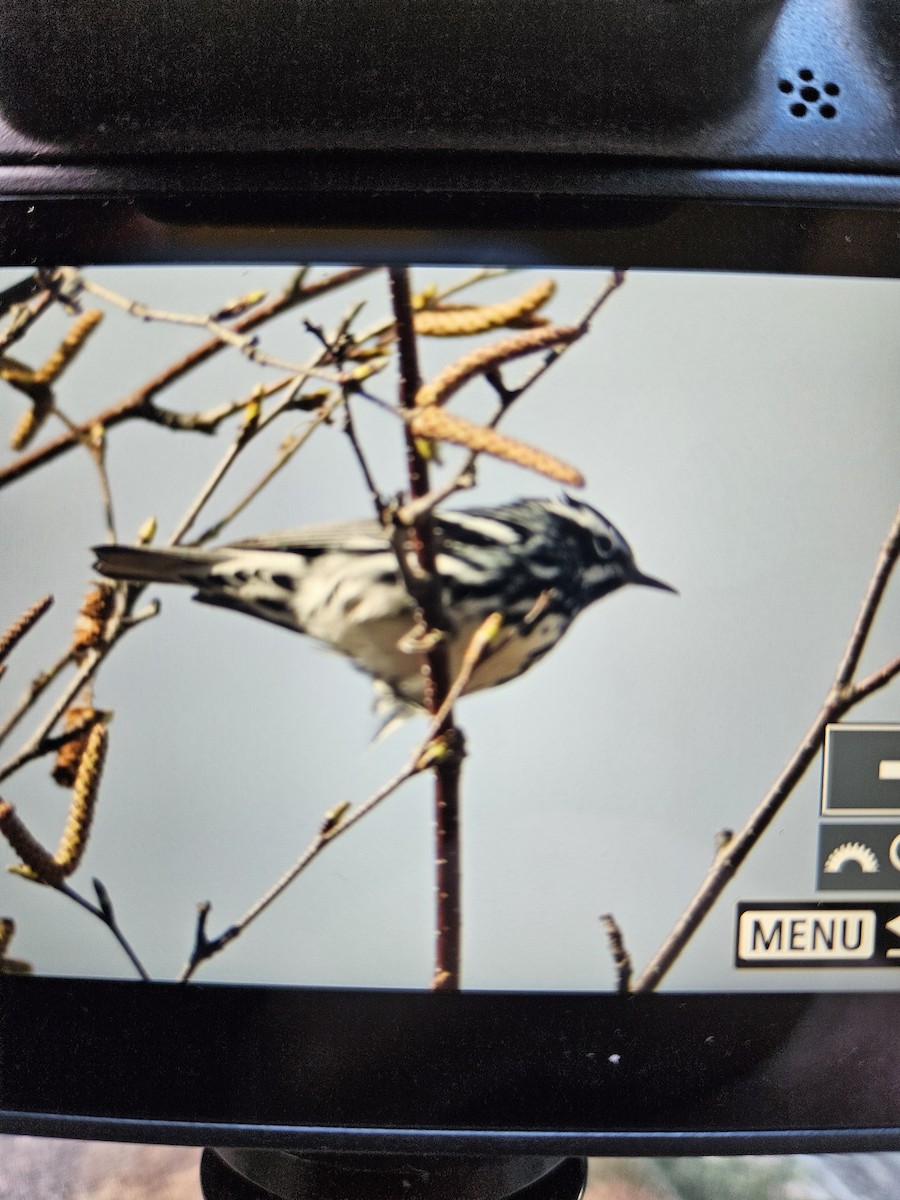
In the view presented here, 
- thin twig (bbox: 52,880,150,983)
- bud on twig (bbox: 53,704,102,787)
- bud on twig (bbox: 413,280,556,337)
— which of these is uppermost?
bud on twig (bbox: 413,280,556,337)

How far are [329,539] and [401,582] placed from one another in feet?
0.11

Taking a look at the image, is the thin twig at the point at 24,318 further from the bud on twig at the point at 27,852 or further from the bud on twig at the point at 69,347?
the bud on twig at the point at 27,852

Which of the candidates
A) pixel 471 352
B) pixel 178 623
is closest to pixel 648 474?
pixel 471 352

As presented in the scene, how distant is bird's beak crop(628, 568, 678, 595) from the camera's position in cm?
39

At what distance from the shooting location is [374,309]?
387 mm

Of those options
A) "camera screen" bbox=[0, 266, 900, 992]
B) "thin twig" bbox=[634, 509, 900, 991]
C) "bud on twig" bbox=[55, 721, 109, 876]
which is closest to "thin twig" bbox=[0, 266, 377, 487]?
"camera screen" bbox=[0, 266, 900, 992]

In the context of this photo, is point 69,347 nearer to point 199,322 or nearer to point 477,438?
point 199,322

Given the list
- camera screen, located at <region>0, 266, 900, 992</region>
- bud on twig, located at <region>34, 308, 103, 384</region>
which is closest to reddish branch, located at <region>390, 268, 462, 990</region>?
camera screen, located at <region>0, 266, 900, 992</region>

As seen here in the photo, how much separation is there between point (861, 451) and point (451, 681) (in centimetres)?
19

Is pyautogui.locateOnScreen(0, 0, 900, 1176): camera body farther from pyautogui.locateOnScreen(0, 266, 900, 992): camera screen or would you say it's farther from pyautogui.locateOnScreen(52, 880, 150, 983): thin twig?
pyautogui.locateOnScreen(52, 880, 150, 983): thin twig

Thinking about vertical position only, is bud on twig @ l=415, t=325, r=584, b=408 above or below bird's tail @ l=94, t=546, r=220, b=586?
above

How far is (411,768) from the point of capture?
396 millimetres

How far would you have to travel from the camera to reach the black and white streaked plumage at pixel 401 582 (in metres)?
0.39

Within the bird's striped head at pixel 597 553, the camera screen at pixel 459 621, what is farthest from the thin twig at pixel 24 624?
the bird's striped head at pixel 597 553
